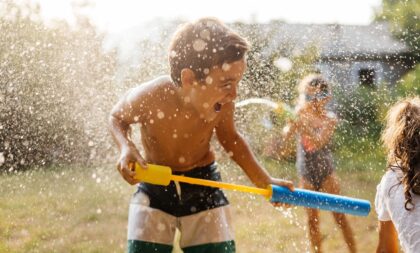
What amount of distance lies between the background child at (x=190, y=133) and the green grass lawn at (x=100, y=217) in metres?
1.56

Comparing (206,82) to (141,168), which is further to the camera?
(206,82)

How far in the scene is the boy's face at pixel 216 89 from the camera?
96.7 inches

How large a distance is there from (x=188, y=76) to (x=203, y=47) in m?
0.14

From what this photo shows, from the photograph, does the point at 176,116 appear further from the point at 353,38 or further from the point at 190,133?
the point at 353,38

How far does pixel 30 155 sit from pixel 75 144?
697 millimetres

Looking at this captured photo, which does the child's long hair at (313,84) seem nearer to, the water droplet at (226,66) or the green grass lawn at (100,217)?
the green grass lawn at (100,217)

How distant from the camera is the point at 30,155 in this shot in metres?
8.51

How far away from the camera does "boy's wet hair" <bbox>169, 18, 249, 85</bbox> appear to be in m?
2.50

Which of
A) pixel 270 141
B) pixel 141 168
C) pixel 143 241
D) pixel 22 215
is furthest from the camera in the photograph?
pixel 270 141

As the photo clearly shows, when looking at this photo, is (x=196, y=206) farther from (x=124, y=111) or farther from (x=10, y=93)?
(x=10, y=93)

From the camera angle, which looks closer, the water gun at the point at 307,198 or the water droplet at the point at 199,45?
the water gun at the point at 307,198

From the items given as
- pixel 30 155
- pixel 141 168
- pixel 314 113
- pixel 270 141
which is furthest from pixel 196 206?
pixel 30 155

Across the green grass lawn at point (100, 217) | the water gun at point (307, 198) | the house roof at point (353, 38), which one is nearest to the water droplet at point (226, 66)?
the water gun at point (307, 198)

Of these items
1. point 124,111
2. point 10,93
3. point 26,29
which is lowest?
point 10,93
